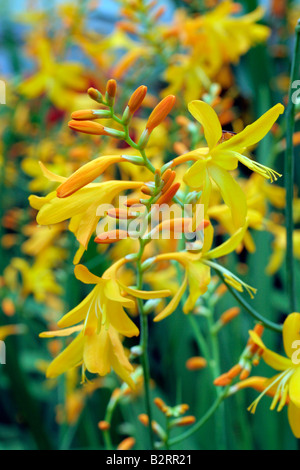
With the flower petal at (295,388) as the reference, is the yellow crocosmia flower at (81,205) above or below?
A: above

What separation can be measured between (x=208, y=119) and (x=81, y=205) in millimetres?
139

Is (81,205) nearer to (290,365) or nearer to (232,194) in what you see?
(232,194)

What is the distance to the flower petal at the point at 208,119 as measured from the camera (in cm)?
41

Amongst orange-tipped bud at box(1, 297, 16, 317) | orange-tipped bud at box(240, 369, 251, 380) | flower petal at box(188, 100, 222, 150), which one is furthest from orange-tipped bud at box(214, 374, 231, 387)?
orange-tipped bud at box(1, 297, 16, 317)

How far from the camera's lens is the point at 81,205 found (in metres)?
0.45

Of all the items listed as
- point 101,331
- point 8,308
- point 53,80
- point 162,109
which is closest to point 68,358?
point 101,331

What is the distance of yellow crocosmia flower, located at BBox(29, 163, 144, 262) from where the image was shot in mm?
443

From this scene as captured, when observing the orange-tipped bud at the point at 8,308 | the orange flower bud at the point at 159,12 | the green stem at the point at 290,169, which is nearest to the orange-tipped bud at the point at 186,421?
the green stem at the point at 290,169

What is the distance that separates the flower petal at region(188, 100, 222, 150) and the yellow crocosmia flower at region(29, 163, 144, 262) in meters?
0.08

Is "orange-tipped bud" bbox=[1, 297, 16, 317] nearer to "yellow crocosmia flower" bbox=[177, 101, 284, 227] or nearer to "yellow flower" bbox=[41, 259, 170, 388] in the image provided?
"yellow flower" bbox=[41, 259, 170, 388]

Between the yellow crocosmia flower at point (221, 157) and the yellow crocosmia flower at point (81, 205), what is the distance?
0.06 meters

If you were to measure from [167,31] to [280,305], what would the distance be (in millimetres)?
709

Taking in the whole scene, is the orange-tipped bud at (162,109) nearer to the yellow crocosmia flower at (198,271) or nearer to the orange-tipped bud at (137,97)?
the orange-tipped bud at (137,97)
